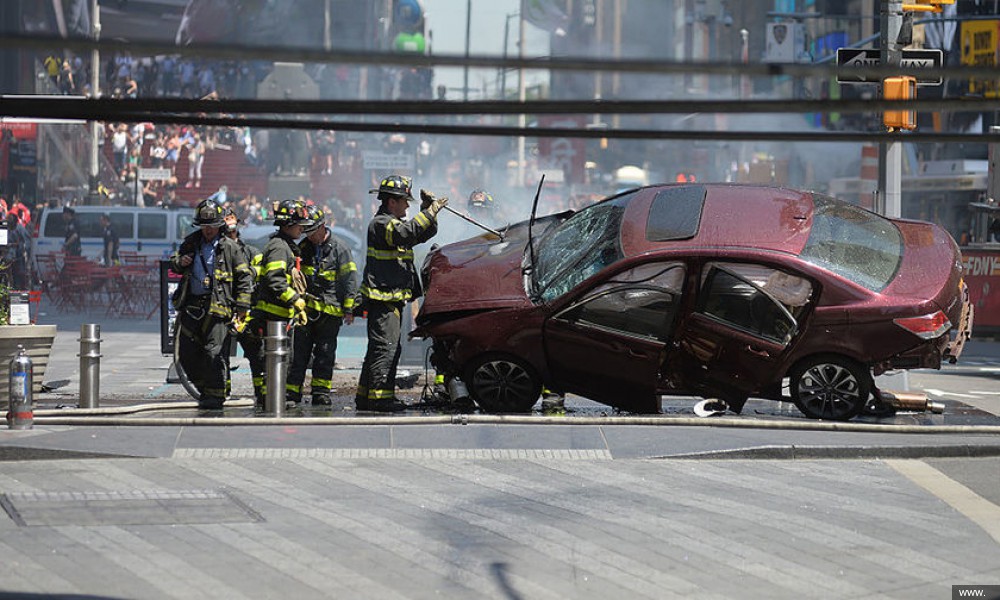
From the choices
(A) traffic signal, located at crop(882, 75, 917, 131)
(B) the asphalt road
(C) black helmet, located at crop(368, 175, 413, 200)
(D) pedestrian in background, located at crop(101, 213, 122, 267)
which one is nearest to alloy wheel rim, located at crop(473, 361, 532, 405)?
(B) the asphalt road

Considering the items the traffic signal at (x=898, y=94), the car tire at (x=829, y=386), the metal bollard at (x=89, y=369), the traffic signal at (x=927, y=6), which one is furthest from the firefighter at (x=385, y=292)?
the traffic signal at (x=927, y=6)

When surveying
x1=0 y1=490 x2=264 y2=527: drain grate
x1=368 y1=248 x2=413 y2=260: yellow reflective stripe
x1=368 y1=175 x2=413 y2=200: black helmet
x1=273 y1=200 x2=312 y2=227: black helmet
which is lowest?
x1=0 y1=490 x2=264 y2=527: drain grate

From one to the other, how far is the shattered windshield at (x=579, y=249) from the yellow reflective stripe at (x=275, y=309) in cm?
192

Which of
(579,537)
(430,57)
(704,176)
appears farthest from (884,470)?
(704,176)

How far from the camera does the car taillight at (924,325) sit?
33.3ft

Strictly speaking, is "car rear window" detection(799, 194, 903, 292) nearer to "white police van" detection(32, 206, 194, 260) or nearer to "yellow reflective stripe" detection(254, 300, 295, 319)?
"yellow reflective stripe" detection(254, 300, 295, 319)

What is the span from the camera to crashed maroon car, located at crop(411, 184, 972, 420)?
404 inches

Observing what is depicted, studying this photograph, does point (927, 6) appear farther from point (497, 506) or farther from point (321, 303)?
point (497, 506)

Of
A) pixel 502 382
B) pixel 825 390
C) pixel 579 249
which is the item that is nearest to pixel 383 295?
pixel 502 382

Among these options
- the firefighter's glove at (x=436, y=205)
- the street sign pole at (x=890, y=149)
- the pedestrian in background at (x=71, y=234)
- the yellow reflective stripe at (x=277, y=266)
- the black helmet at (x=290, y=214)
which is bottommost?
the pedestrian in background at (x=71, y=234)

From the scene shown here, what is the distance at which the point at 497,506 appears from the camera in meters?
7.84

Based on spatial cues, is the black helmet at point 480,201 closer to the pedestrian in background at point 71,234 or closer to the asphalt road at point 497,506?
the asphalt road at point 497,506

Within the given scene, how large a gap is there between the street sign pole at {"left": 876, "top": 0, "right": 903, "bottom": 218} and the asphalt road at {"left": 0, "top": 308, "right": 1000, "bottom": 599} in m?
2.79

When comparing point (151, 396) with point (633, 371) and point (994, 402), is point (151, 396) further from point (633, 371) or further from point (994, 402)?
point (994, 402)
